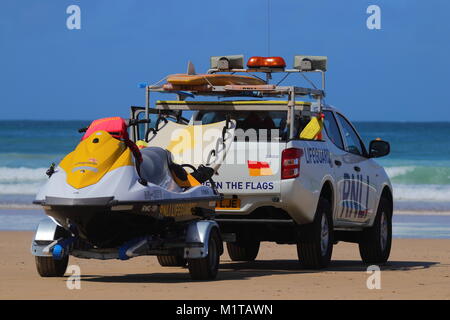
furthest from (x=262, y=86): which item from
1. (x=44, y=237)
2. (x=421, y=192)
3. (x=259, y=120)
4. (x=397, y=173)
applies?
(x=397, y=173)

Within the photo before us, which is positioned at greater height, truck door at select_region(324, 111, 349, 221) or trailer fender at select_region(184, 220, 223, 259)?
truck door at select_region(324, 111, 349, 221)

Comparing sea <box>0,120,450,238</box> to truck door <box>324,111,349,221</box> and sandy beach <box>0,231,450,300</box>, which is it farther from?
truck door <box>324,111,349,221</box>

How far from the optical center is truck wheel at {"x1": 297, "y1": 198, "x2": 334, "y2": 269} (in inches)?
554

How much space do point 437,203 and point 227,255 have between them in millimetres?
16418

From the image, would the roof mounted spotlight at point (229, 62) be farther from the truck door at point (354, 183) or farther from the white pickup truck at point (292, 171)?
the truck door at point (354, 183)

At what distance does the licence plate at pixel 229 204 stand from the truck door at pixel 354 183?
1.71m

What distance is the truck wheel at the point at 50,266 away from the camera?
12.7 meters

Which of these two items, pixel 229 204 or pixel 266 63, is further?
pixel 266 63

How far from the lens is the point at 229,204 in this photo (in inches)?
542

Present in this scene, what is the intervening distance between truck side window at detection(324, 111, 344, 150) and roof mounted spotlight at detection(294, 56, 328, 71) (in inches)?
24.4

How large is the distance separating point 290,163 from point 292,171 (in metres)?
0.10

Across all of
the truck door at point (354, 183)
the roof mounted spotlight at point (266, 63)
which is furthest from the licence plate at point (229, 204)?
the roof mounted spotlight at point (266, 63)

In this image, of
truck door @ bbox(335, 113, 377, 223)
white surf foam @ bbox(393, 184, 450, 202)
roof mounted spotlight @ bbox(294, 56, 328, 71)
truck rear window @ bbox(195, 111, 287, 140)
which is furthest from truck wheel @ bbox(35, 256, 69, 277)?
white surf foam @ bbox(393, 184, 450, 202)

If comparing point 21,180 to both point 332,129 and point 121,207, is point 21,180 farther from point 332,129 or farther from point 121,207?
point 121,207
